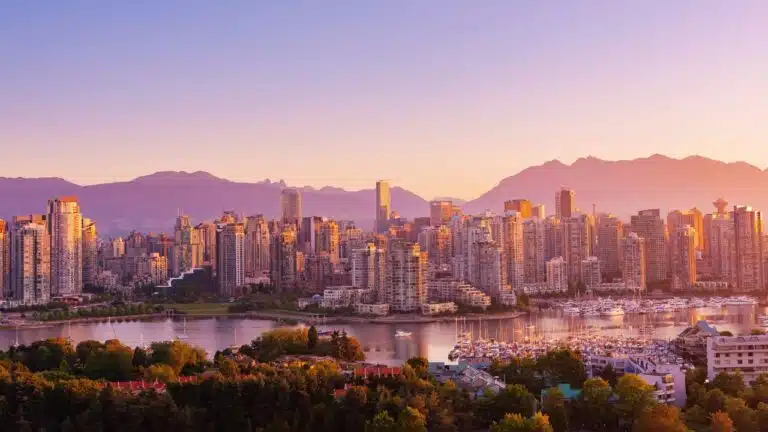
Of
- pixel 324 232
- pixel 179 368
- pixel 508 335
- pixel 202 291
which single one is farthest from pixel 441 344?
pixel 324 232

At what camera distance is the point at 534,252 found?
72.5 ft

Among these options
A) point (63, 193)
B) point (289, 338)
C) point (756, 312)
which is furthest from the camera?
point (63, 193)

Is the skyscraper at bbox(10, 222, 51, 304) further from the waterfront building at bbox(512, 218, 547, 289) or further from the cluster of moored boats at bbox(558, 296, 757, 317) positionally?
the cluster of moored boats at bbox(558, 296, 757, 317)

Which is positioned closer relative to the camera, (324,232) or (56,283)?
(56,283)

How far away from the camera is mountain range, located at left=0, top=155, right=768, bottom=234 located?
54.2 metres

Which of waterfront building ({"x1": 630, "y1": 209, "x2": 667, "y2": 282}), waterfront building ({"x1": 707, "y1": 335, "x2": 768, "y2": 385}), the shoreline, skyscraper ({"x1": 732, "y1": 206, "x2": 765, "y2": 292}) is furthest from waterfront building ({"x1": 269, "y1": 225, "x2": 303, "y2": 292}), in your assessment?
waterfront building ({"x1": 707, "y1": 335, "x2": 768, "y2": 385})

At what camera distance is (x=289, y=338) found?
939 cm

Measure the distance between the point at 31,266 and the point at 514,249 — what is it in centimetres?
1006

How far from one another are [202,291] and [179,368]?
42.9ft

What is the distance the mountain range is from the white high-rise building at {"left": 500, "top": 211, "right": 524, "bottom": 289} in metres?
32.1

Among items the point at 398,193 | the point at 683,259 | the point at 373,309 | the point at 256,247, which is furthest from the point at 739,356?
the point at 398,193

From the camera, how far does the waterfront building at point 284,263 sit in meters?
21.3

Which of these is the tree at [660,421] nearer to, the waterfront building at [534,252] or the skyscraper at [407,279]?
the skyscraper at [407,279]

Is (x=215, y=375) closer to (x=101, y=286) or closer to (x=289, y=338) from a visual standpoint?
(x=289, y=338)
